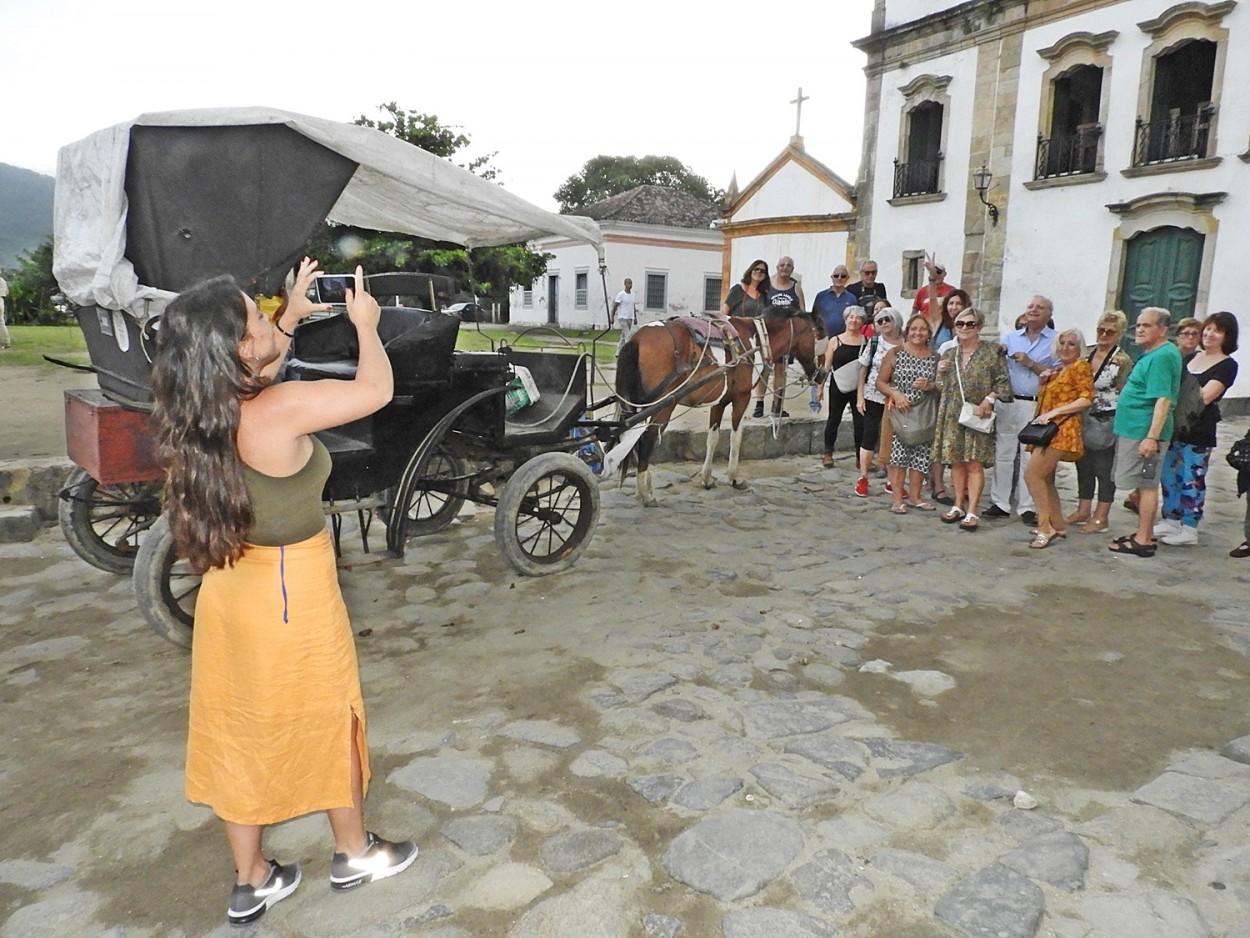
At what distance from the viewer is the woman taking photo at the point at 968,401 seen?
6.60 m

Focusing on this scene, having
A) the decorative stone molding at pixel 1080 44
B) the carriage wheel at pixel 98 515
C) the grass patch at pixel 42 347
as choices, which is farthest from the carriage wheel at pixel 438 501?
the decorative stone molding at pixel 1080 44

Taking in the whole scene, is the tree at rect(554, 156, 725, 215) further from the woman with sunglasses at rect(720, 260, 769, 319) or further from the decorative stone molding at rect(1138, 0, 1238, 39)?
the woman with sunglasses at rect(720, 260, 769, 319)

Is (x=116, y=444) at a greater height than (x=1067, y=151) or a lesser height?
lesser

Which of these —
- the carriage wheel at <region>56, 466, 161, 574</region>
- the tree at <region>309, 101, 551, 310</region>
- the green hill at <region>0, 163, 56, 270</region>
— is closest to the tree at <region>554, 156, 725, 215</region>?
the tree at <region>309, 101, 551, 310</region>

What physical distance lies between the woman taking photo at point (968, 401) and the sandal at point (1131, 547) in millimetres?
995

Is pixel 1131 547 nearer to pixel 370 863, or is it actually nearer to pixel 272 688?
pixel 370 863

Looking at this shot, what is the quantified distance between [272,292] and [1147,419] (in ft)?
19.4

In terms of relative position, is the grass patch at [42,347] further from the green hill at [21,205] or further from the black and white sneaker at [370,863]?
the green hill at [21,205]

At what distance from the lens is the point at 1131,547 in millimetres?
Result: 6172

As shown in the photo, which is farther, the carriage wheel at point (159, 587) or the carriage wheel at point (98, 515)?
the carriage wheel at point (98, 515)

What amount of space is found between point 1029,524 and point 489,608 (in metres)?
4.77

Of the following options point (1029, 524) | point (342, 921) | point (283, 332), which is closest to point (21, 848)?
point (342, 921)

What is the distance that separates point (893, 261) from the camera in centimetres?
2072

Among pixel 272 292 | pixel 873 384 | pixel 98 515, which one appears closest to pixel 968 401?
pixel 873 384
